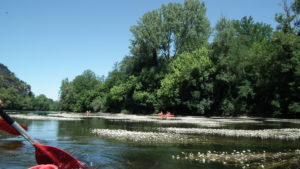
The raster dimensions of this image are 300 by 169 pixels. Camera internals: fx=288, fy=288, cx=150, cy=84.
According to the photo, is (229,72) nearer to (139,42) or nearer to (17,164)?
(139,42)

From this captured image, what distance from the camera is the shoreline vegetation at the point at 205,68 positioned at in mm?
54188

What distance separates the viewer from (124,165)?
10.9 metres

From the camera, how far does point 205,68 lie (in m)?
64.8

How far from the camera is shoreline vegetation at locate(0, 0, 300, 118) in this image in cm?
5419

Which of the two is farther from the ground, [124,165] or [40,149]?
[40,149]

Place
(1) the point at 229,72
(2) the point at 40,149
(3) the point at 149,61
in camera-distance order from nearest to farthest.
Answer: (2) the point at 40,149 → (1) the point at 229,72 → (3) the point at 149,61

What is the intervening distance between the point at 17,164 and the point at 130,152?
4.89 meters

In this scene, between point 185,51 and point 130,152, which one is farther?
point 185,51

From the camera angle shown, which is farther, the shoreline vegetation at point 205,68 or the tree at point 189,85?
the tree at point 189,85

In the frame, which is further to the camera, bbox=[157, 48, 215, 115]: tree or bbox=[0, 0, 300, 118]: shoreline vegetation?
bbox=[157, 48, 215, 115]: tree

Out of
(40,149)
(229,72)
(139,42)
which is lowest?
(40,149)

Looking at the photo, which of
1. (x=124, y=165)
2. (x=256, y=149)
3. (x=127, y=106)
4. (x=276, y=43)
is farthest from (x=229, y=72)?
(x=124, y=165)

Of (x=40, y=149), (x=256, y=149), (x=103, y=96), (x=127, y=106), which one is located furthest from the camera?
(x=103, y=96)

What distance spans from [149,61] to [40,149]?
71469 mm
